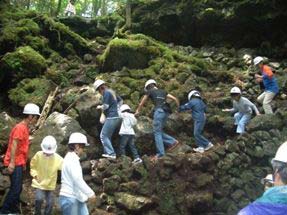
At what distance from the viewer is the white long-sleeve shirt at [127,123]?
430 inches

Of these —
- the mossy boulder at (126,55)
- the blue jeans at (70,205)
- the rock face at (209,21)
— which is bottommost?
the blue jeans at (70,205)

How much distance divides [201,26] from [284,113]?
1069 centimetres

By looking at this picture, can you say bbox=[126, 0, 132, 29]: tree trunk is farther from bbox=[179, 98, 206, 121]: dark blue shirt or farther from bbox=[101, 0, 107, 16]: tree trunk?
bbox=[101, 0, 107, 16]: tree trunk

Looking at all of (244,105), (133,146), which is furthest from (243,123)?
(133,146)

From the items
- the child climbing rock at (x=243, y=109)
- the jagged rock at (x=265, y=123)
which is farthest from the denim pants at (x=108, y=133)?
the jagged rock at (x=265, y=123)

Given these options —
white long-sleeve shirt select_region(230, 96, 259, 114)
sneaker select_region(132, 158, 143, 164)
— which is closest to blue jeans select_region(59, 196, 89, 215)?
sneaker select_region(132, 158, 143, 164)

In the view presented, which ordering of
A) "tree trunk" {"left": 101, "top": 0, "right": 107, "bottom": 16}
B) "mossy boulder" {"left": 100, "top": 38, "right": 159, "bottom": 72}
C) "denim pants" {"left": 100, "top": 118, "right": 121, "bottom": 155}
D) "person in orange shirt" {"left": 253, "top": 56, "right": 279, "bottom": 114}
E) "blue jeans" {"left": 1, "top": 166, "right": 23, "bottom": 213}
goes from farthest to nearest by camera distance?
"tree trunk" {"left": 101, "top": 0, "right": 107, "bottom": 16} → "mossy boulder" {"left": 100, "top": 38, "right": 159, "bottom": 72} → "person in orange shirt" {"left": 253, "top": 56, "right": 279, "bottom": 114} → "denim pants" {"left": 100, "top": 118, "right": 121, "bottom": 155} → "blue jeans" {"left": 1, "top": 166, "right": 23, "bottom": 213}

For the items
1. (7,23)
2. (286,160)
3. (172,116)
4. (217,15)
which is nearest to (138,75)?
(172,116)

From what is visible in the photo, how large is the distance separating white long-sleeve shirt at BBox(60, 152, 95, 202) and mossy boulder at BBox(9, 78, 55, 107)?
23.2ft

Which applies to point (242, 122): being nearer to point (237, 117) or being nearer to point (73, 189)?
point (237, 117)

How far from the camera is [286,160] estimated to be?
315cm

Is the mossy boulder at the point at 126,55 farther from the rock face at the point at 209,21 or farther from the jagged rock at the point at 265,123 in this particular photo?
the rock face at the point at 209,21

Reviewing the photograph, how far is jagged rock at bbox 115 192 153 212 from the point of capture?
9.13 meters

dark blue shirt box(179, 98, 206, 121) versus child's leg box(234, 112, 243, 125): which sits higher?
dark blue shirt box(179, 98, 206, 121)
